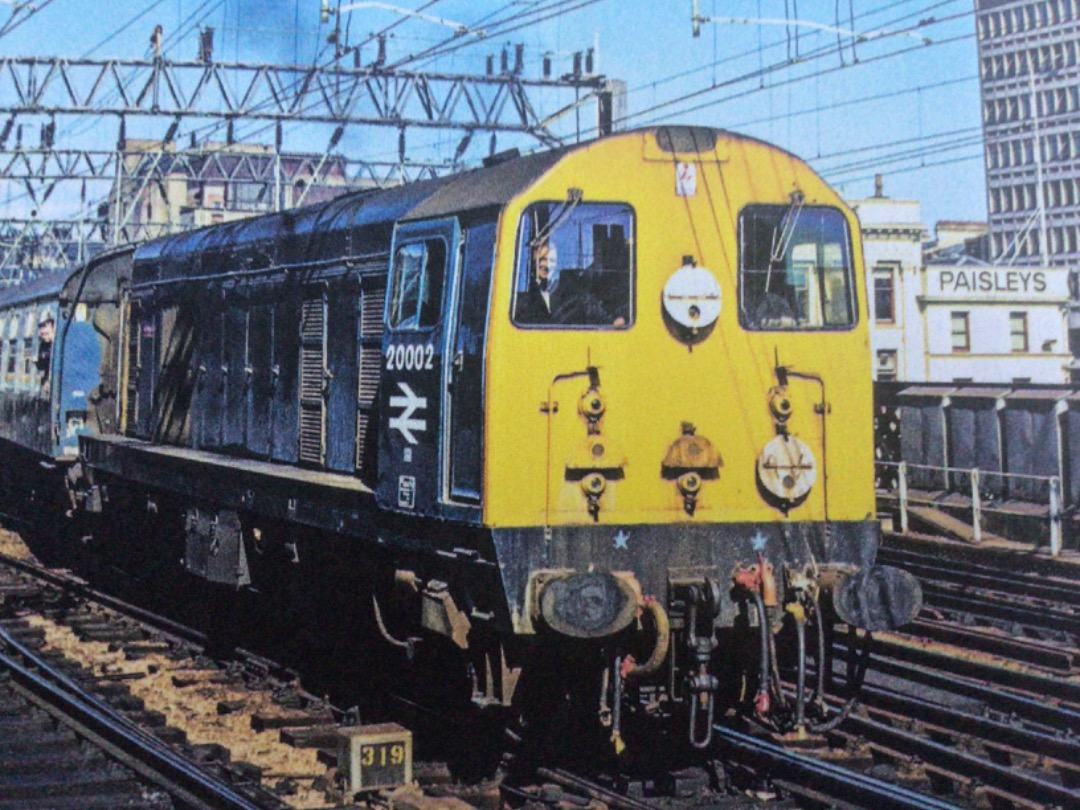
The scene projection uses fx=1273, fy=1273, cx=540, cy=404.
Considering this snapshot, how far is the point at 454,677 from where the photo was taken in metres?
8.45

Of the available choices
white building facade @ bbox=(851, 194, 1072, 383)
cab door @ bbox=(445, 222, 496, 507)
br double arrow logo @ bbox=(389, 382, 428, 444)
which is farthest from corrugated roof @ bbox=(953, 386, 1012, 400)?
white building facade @ bbox=(851, 194, 1072, 383)

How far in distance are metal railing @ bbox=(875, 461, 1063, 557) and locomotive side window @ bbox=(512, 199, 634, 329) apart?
518 inches

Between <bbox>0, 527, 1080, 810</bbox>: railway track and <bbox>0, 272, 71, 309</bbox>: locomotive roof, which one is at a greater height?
<bbox>0, 272, 71, 309</bbox>: locomotive roof

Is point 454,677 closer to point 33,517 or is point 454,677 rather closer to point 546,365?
point 546,365

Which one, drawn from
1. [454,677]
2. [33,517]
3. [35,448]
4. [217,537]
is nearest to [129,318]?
[35,448]

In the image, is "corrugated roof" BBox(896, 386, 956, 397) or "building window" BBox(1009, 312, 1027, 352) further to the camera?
"building window" BBox(1009, 312, 1027, 352)

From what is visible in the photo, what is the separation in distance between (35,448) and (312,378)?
794 cm

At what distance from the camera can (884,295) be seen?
4653cm

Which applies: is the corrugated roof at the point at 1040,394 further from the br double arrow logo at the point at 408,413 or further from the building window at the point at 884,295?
the building window at the point at 884,295

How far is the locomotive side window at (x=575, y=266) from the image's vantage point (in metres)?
7.26

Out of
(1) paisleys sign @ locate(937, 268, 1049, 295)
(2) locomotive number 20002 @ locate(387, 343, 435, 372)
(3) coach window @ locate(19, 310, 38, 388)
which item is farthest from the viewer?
(1) paisleys sign @ locate(937, 268, 1049, 295)

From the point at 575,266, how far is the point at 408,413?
4.73 feet

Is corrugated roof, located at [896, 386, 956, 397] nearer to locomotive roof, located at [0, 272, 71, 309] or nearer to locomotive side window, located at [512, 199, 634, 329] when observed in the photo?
locomotive roof, located at [0, 272, 71, 309]

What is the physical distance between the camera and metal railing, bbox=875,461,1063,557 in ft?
62.9
